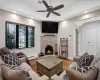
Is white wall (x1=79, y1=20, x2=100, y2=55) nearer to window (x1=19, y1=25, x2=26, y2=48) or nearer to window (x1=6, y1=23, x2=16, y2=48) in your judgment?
window (x1=19, y1=25, x2=26, y2=48)

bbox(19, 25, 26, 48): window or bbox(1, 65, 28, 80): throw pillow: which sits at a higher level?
bbox(19, 25, 26, 48): window

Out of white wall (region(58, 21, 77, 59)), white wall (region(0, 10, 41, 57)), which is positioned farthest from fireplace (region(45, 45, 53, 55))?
white wall (region(58, 21, 77, 59))

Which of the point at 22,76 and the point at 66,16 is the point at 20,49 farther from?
the point at 22,76

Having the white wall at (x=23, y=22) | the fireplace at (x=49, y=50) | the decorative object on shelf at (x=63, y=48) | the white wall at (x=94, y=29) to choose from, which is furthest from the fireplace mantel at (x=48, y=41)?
Result: the white wall at (x=94, y=29)

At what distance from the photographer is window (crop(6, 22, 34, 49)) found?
466cm

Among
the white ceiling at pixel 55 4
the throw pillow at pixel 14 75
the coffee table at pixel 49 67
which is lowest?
the coffee table at pixel 49 67

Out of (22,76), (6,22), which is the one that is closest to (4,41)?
(6,22)

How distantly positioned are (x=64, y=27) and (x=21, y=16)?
298 cm

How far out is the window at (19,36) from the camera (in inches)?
183

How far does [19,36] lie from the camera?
520cm

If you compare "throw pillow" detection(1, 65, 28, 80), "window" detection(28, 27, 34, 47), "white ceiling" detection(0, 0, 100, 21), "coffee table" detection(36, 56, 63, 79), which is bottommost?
"coffee table" detection(36, 56, 63, 79)

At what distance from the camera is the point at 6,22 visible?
14.7 ft

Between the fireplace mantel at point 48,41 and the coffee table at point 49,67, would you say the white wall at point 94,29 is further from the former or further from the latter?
the coffee table at point 49,67

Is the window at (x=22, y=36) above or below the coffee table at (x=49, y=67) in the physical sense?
above
